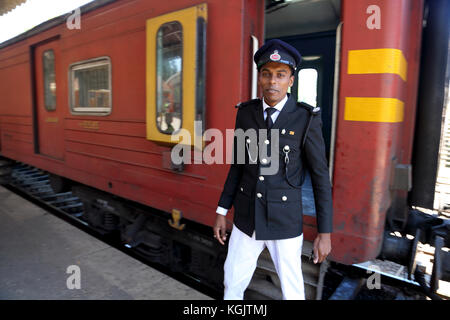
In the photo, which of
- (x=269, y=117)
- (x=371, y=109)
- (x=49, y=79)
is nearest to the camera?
(x=269, y=117)

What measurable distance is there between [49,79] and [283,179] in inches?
187

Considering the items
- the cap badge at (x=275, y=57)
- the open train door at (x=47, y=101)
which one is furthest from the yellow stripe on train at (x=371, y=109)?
the open train door at (x=47, y=101)

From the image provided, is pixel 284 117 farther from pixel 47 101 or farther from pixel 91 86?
pixel 47 101

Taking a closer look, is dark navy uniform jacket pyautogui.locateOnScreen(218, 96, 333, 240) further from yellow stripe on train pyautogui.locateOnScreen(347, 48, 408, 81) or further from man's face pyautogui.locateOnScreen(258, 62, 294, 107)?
yellow stripe on train pyautogui.locateOnScreen(347, 48, 408, 81)

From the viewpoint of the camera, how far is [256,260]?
5.83ft

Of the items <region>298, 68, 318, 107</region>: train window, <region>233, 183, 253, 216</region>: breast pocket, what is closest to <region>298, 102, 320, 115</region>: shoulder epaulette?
<region>233, 183, 253, 216</region>: breast pocket

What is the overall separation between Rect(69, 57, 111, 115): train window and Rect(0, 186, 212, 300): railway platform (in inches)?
60.1

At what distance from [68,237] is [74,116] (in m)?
1.77

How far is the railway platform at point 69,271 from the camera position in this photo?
246cm

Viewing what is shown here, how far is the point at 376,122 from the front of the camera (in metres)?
2.02

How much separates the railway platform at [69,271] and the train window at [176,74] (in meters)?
1.19

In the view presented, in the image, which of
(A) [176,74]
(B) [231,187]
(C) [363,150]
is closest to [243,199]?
(B) [231,187]

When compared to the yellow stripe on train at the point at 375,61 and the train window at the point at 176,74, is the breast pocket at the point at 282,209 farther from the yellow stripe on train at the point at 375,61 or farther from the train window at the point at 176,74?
the train window at the point at 176,74

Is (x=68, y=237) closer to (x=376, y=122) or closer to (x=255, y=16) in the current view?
(x=255, y=16)
